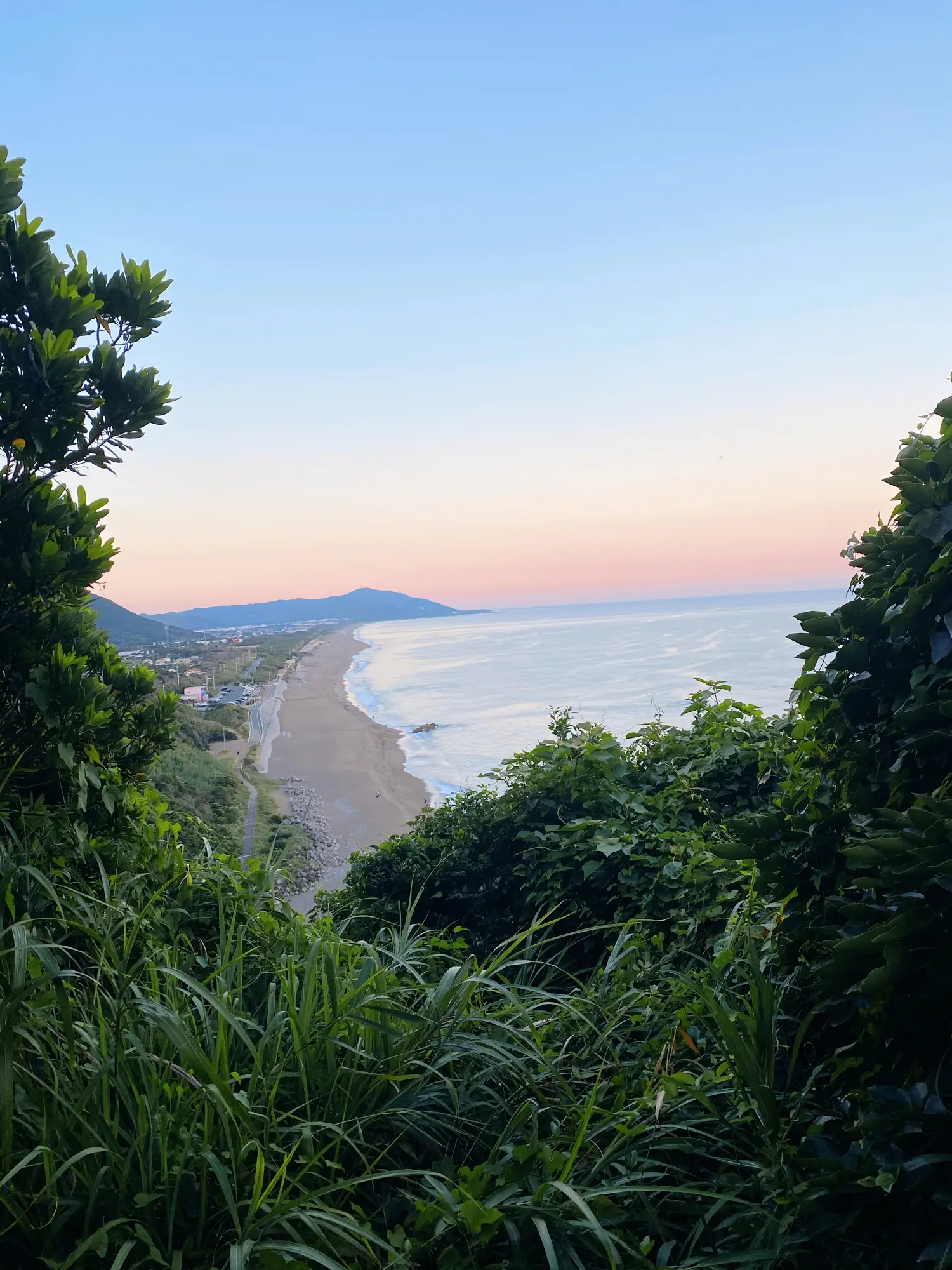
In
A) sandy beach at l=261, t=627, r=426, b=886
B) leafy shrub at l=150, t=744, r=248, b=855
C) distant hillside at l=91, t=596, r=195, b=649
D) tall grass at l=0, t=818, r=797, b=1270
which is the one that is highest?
distant hillside at l=91, t=596, r=195, b=649

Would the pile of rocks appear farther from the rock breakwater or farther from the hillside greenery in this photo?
the hillside greenery

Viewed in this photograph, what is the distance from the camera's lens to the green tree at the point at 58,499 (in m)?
2.39

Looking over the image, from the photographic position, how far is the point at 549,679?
24141 millimetres

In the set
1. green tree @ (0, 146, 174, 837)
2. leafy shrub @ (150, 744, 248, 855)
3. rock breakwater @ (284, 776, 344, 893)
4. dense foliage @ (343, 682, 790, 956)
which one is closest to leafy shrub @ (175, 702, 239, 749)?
leafy shrub @ (150, 744, 248, 855)

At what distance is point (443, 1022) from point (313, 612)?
32521 millimetres

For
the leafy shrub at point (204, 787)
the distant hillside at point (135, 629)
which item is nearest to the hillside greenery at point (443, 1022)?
the distant hillside at point (135, 629)

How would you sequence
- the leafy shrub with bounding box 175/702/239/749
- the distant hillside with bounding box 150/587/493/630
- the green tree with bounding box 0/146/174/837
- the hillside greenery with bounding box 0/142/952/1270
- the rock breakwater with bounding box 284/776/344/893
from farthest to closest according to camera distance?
the distant hillside with bounding box 150/587/493/630 < the leafy shrub with bounding box 175/702/239/749 < the rock breakwater with bounding box 284/776/344/893 < the green tree with bounding box 0/146/174/837 < the hillside greenery with bounding box 0/142/952/1270

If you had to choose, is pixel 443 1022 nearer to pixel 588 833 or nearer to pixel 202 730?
pixel 588 833

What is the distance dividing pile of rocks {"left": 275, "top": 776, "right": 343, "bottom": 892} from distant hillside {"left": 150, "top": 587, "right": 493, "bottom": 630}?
3.40 metres

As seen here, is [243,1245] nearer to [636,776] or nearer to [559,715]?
[636,776]

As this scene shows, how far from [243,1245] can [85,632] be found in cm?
219

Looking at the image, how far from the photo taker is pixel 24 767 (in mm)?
2494

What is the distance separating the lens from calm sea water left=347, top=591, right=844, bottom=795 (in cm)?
1369

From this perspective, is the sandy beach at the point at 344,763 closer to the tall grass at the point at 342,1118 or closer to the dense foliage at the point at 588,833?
the dense foliage at the point at 588,833
